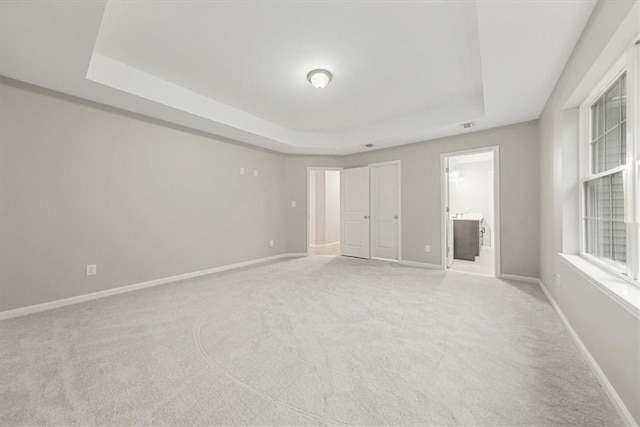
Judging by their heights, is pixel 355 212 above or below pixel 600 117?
below

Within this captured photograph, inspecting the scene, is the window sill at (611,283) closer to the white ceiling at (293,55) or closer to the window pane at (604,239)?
the window pane at (604,239)

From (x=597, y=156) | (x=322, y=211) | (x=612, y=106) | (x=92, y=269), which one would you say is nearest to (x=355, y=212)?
(x=322, y=211)

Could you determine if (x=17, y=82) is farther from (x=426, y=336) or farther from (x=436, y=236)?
(x=436, y=236)

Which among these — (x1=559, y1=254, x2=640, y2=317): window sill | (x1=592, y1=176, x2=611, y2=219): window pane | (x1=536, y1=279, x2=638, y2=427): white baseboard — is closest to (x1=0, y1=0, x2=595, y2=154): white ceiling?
(x1=592, y1=176, x2=611, y2=219): window pane

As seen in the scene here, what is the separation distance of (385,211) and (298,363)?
4.31 m

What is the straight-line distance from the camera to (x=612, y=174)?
193 centimetres

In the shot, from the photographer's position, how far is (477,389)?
5.26 feet

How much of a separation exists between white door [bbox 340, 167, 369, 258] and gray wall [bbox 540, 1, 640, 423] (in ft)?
10.3

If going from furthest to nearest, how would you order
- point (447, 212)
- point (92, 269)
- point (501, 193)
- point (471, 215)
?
point (471, 215)
point (447, 212)
point (501, 193)
point (92, 269)

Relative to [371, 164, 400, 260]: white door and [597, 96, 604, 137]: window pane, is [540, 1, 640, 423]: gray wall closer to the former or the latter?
[597, 96, 604, 137]: window pane

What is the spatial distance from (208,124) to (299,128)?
71.2 inches

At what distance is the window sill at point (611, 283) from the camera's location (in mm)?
1348

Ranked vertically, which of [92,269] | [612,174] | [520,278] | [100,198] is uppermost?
[612,174]

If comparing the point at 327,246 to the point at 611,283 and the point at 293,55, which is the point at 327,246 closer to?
the point at 293,55
